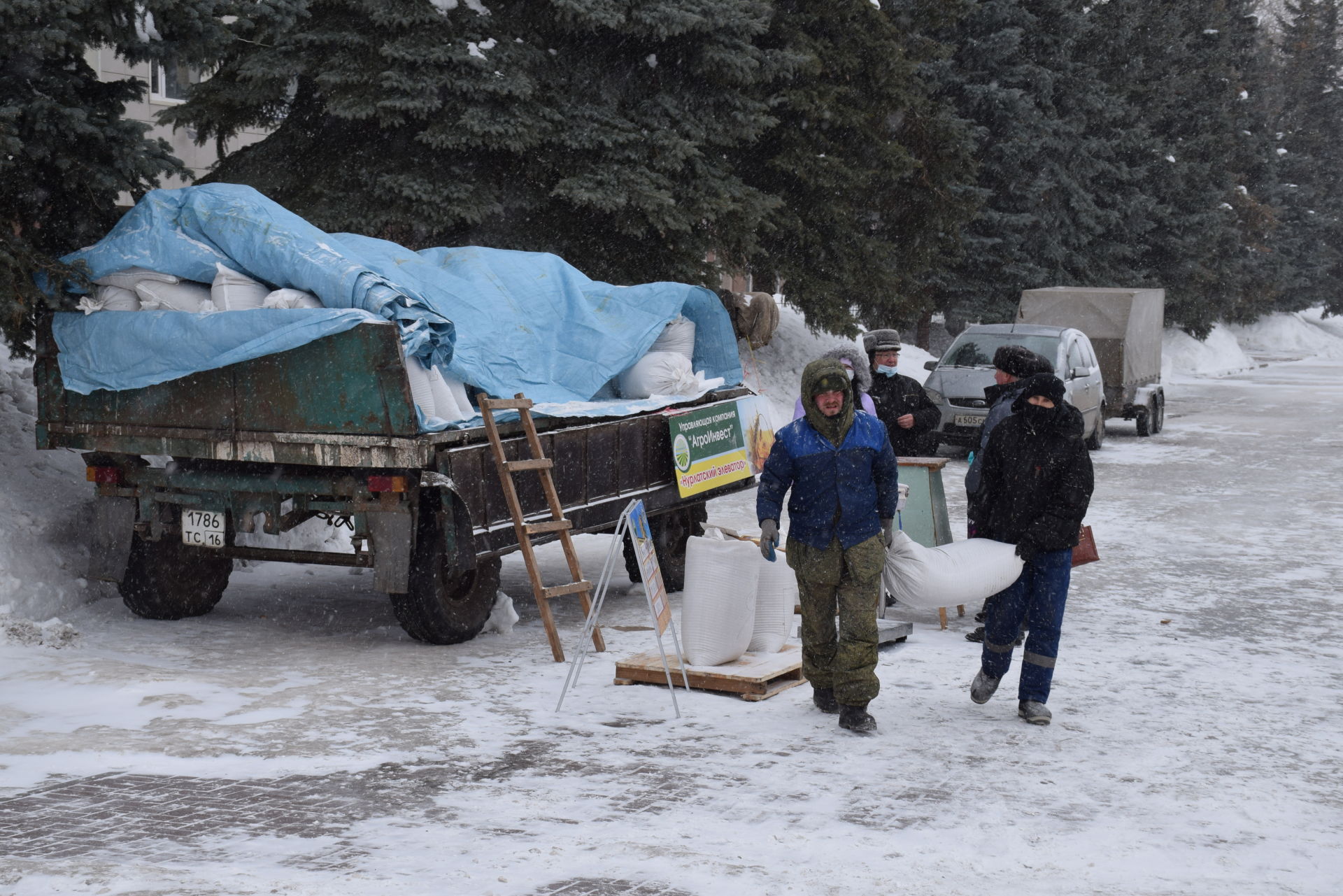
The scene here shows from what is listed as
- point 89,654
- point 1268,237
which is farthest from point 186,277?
point 1268,237

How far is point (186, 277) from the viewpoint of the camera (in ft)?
29.0

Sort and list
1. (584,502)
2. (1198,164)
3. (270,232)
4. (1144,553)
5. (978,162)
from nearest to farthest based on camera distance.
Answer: (270,232) → (584,502) → (1144,553) → (978,162) → (1198,164)

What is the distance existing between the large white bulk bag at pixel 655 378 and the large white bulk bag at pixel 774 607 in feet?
8.31

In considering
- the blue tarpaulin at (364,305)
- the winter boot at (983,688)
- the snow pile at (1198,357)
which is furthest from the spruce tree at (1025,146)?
the winter boot at (983,688)

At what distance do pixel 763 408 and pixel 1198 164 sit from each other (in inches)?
1489

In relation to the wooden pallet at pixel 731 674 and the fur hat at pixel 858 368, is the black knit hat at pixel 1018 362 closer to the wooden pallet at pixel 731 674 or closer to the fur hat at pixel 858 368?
the fur hat at pixel 858 368

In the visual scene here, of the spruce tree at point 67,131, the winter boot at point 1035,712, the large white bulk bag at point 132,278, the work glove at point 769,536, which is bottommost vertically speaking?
the winter boot at point 1035,712

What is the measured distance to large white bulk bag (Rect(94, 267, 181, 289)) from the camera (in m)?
8.91

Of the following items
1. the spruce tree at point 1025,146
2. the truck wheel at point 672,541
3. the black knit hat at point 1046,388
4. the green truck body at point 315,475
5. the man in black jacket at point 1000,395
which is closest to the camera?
the black knit hat at point 1046,388

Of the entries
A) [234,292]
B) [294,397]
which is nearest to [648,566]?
[294,397]

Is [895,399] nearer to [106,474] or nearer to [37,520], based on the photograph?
[106,474]

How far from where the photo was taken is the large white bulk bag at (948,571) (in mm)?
7043

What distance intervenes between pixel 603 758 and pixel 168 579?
4.05m

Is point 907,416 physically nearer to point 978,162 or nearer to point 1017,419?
point 1017,419
